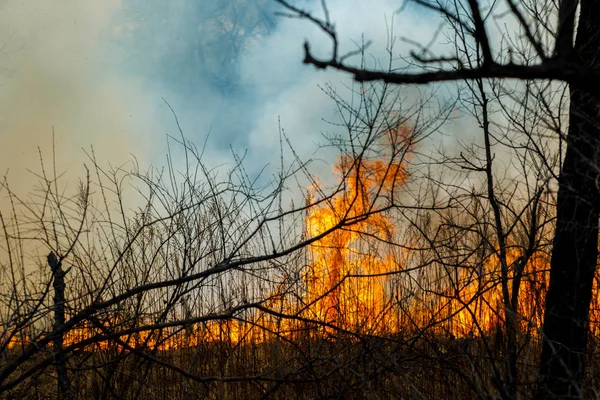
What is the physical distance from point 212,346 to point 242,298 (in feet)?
1.21

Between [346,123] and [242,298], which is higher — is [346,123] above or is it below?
above

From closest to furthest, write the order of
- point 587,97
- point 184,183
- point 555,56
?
point 555,56, point 587,97, point 184,183

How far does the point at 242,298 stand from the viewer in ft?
12.7

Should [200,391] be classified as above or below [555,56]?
below

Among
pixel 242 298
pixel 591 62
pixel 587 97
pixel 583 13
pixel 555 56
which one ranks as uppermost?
pixel 583 13

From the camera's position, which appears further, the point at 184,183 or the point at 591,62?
the point at 184,183

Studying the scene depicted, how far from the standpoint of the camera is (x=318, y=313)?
403 cm

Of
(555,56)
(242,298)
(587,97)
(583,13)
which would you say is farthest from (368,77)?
(242,298)

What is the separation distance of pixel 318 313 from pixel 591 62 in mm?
2340

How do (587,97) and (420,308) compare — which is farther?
(420,308)

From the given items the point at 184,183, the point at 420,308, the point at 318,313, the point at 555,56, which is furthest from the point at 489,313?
the point at 555,56

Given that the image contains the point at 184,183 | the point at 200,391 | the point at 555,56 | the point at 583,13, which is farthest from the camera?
the point at 200,391

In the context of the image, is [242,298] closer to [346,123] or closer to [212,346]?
[212,346]

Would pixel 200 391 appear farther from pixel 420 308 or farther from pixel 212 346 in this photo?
pixel 420 308
